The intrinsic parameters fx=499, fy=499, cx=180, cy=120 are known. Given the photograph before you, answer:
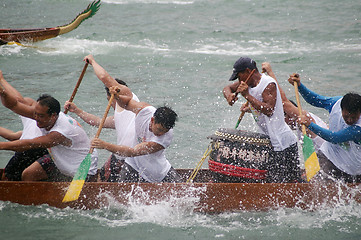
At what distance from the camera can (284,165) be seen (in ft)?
21.3

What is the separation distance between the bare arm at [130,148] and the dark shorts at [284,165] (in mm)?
1492

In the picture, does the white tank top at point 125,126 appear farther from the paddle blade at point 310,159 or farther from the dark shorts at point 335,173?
the dark shorts at point 335,173

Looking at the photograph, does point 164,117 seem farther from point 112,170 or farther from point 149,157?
point 112,170

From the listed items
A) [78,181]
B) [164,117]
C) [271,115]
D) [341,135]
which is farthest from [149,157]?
[341,135]

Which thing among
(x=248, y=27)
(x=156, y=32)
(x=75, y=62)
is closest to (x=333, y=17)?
(x=248, y=27)

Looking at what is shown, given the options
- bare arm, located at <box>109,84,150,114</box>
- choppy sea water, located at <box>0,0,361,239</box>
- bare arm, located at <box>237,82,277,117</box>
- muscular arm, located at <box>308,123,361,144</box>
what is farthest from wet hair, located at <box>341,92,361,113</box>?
bare arm, located at <box>109,84,150,114</box>

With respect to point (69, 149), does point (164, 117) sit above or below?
above

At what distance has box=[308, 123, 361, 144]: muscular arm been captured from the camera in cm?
627

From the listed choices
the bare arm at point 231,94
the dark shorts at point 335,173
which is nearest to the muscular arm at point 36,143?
the bare arm at point 231,94

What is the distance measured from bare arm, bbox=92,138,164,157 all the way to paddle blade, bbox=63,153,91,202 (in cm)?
34

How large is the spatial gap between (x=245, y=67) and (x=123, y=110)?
1.72 m

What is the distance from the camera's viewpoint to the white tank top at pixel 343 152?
6551 mm

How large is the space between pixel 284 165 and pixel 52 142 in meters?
2.97

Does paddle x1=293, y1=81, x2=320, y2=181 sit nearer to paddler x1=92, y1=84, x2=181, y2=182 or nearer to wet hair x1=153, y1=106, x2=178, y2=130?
paddler x1=92, y1=84, x2=181, y2=182
